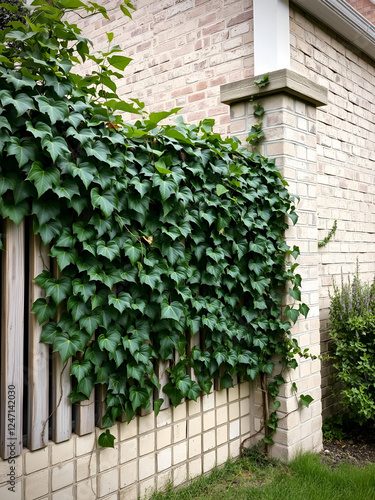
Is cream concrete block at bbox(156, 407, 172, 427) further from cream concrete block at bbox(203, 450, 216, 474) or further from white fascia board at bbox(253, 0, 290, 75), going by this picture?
white fascia board at bbox(253, 0, 290, 75)

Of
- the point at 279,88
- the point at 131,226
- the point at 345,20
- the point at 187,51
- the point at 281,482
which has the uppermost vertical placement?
the point at 345,20

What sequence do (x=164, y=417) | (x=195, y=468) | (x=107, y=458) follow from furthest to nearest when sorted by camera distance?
(x=195, y=468)
(x=164, y=417)
(x=107, y=458)

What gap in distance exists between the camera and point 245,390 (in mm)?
3260

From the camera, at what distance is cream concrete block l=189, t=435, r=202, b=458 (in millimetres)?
2791

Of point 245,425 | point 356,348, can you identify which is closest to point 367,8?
point 356,348

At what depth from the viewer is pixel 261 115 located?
3.31 metres

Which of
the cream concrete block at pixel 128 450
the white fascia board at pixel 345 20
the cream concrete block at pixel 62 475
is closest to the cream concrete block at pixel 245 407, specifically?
the cream concrete block at pixel 128 450

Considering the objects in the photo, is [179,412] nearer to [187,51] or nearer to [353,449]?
[353,449]

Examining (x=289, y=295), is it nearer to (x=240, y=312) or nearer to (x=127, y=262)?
(x=240, y=312)

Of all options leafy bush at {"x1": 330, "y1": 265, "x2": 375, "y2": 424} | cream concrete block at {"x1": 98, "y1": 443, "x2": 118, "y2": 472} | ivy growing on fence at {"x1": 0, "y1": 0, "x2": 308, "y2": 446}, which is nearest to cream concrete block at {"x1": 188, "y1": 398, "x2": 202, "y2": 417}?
ivy growing on fence at {"x1": 0, "y1": 0, "x2": 308, "y2": 446}

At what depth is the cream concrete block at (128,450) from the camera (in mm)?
2387

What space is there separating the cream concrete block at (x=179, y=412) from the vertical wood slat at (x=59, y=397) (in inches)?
30.3

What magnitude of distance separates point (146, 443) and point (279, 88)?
2.55 metres

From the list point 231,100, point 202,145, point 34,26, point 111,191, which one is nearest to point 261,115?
point 231,100
